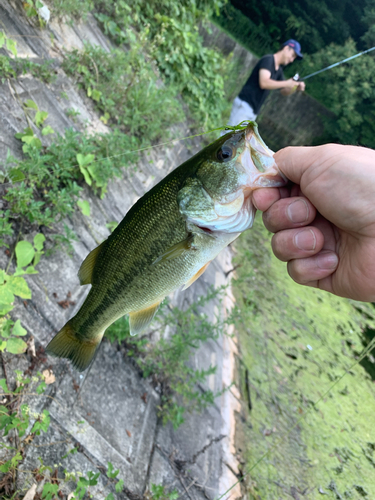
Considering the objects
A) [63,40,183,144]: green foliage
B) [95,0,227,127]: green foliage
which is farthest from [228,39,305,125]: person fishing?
[63,40,183,144]: green foliage

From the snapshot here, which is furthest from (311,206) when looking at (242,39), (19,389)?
(242,39)

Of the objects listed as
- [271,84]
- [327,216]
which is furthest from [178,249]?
[271,84]

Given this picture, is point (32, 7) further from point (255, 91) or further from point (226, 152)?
point (255, 91)

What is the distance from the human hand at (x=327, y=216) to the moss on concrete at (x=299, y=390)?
6.80ft

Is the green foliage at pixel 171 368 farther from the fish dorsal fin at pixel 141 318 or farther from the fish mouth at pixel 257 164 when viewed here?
the fish mouth at pixel 257 164

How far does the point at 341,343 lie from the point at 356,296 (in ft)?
15.5

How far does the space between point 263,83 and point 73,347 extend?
535cm

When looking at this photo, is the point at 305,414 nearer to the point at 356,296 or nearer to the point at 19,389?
the point at 356,296

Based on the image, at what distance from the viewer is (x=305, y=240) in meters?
1.50

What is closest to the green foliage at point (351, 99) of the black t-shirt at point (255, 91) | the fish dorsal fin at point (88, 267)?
the black t-shirt at point (255, 91)

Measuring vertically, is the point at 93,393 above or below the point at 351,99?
above

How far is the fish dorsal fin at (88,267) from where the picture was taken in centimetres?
168

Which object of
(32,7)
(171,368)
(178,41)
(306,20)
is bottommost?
(171,368)

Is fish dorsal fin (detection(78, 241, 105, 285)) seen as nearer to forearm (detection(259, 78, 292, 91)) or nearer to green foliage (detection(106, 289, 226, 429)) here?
green foliage (detection(106, 289, 226, 429))
